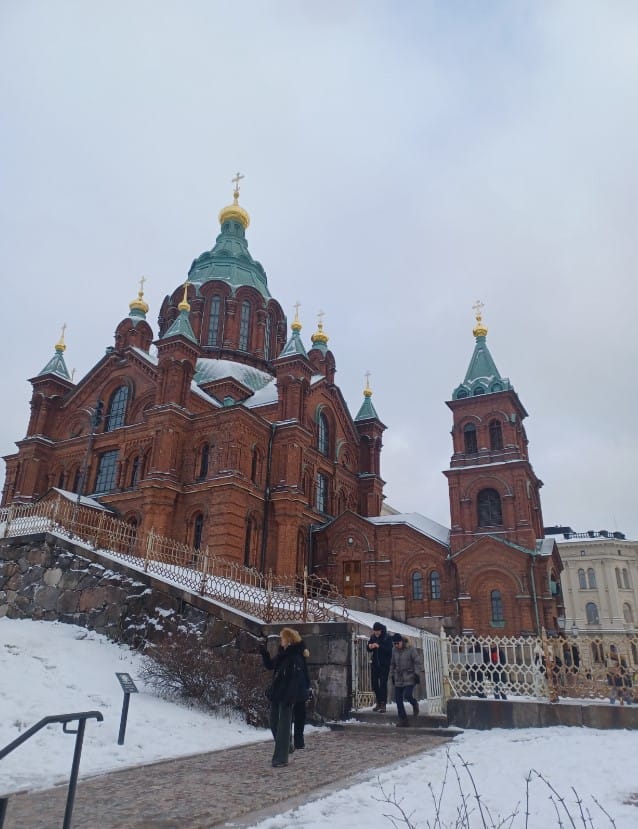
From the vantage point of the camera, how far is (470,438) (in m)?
33.4

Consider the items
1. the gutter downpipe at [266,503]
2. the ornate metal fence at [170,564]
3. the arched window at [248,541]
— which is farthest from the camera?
the gutter downpipe at [266,503]

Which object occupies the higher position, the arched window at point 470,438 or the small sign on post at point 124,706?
the arched window at point 470,438

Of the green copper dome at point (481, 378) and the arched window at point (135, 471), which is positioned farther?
the green copper dome at point (481, 378)

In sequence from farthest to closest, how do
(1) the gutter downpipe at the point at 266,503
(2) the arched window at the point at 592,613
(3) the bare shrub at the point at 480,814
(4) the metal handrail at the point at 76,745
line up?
(2) the arched window at the point at 592,613, (1) the gutter downpipe at the point at 266,503, (3) the bare shrub at the point at 480,814, (4) the metal handrail at the point at 76,745

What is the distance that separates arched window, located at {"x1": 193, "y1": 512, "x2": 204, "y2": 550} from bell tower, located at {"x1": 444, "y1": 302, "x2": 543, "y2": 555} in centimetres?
1183

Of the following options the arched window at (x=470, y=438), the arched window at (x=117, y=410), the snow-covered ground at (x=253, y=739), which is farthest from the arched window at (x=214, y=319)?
the snow-covered ground at (x=253, y=739)

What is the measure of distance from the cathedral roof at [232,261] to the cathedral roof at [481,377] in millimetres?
14530

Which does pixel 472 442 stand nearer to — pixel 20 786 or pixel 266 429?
pixel 266 429

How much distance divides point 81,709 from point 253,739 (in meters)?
2.76

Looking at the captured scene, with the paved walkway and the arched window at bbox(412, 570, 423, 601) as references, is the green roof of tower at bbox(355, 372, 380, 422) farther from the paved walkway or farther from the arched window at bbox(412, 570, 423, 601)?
the paved walkway

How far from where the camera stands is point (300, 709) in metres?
8.14

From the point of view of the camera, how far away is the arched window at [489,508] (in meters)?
30.6

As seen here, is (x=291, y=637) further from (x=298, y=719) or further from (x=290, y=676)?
(x=298, y=719)

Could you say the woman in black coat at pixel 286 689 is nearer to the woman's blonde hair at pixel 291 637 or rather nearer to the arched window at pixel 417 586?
the woman's blonde hair at pixel 291 637
